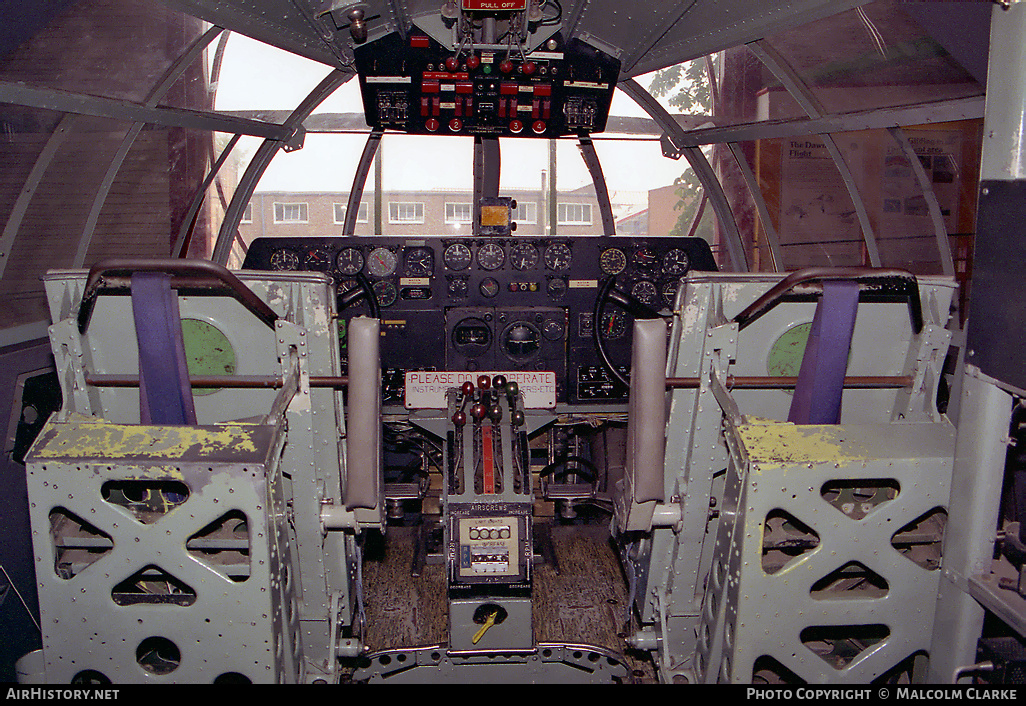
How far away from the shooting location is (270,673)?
1682 millimetres

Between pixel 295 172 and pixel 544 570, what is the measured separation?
339cm

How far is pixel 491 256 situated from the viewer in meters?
4.04

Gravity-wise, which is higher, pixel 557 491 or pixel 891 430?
pixel 891 430

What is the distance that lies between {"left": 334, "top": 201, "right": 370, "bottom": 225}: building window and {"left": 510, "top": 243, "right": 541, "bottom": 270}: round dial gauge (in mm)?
1527

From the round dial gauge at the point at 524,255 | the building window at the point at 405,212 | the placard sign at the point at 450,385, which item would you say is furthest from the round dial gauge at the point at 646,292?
the building window at the point at 405,212

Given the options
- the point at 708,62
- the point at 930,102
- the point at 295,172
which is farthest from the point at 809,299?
the point at 295,172

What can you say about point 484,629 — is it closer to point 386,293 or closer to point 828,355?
point 828,355

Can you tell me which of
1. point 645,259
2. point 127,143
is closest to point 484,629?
point 645,259

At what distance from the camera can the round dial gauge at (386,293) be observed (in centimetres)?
405

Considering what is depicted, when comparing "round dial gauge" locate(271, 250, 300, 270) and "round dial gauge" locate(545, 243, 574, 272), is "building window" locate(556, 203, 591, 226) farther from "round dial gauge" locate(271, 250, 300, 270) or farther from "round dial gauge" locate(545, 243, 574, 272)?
"round dial gauge" locate(271, 250, 300, 270)

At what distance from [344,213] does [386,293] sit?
1.28 meters

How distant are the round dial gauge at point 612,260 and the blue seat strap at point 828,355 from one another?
2.28 metres

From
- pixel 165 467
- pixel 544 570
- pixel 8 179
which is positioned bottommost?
pixel 544 570

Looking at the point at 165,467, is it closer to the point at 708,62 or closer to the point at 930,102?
the point at 930,102
